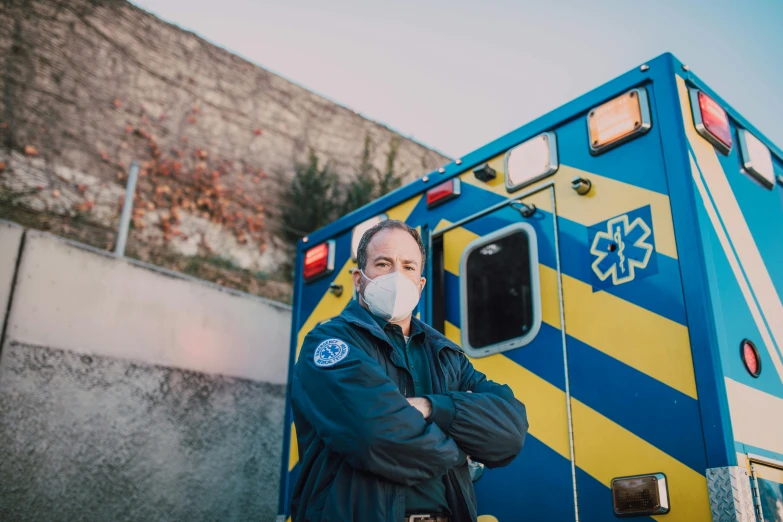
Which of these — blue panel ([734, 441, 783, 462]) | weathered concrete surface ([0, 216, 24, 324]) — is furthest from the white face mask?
weathered concrete surface ([0, 216, 24, 324])

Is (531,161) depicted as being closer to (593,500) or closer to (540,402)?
(540,402)

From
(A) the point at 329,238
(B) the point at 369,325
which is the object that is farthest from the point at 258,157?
(B) the point at 369,325

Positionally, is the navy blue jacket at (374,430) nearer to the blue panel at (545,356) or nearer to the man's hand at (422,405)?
the man's hand at (422,405)

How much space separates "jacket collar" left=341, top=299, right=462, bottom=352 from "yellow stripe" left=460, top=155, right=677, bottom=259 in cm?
89

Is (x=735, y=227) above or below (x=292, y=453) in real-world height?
above

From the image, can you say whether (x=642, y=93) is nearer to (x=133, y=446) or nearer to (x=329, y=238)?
(x=329, y=238)

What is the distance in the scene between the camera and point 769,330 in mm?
2363

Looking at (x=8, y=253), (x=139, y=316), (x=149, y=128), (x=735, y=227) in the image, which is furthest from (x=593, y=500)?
(x=149, y=128)

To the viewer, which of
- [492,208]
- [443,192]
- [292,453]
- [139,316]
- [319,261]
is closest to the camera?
[492,208]

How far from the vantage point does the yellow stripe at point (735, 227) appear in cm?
231

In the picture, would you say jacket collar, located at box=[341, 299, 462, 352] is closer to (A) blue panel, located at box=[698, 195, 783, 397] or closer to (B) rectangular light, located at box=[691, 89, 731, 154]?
(A) blue panel, located at box=[698, 195, 783, 397]

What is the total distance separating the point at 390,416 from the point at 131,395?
3.36 m

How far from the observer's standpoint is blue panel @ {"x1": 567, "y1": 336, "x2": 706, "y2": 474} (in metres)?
1.94

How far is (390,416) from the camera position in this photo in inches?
56.8
